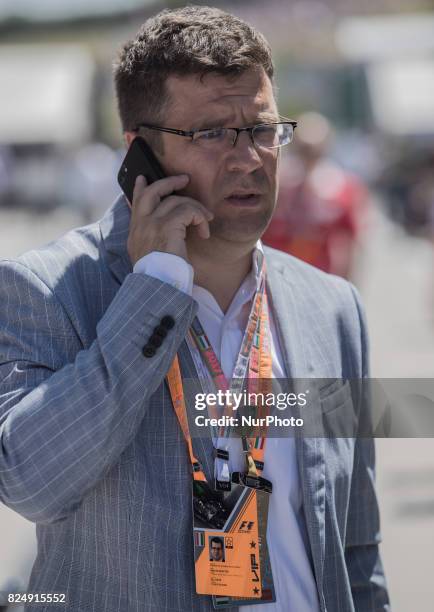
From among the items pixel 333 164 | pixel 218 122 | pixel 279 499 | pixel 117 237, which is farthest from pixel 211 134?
pixel 333 164

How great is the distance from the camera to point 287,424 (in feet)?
7.35

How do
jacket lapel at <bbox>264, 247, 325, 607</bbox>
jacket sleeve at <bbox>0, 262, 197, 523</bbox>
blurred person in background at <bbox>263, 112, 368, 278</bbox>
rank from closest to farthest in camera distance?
jacket sleeve at <bbox>0, 262, 197, 523</bbox> < jacket lapel at <bbox>264, 247, 325, 607</bbox> < blurred person in background at <bbox>263, 112, 368, 278</bbox>

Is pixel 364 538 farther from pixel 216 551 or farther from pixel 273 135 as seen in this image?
pixel 273 135

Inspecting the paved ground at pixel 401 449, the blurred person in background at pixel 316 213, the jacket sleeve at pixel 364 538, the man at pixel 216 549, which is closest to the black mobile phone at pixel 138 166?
the jacket sleeve at pixel 364 538

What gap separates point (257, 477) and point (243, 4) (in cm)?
9503

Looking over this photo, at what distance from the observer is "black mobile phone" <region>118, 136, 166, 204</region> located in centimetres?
233

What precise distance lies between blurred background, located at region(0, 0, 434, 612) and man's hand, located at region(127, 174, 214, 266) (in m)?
0.56

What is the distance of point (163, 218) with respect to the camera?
218 cm

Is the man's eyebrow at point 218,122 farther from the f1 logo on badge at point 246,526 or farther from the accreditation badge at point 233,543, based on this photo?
the f1 logo on badge at point 246,526

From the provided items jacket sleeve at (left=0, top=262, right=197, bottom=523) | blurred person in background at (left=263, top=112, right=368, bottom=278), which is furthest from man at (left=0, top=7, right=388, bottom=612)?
blurred person in background at (left=263, top=112, right=368, bottom=278)

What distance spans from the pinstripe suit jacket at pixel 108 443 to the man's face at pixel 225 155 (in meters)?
0.22

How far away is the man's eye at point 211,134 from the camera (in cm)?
224

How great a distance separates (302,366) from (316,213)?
4.76 m

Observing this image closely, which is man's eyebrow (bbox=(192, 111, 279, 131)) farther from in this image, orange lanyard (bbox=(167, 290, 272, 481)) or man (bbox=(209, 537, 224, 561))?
man (bbox=(209, 537, 224, 561))
